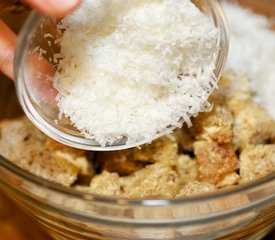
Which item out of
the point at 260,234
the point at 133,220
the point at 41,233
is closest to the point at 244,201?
the point at 133,220

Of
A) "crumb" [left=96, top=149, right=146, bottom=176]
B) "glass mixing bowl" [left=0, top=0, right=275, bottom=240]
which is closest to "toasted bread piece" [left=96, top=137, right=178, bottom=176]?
"crumb" [left=96, top=149, right=146, bottom=176]

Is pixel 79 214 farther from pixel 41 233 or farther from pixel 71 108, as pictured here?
pixel 41 233

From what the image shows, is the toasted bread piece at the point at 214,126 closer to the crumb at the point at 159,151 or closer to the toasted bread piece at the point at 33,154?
the crumb at the point at 159,151

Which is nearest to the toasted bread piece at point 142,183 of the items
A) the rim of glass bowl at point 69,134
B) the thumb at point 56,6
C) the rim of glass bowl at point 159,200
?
the rim of glass bowl at point 69,134

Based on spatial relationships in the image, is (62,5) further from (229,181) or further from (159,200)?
(229,181)

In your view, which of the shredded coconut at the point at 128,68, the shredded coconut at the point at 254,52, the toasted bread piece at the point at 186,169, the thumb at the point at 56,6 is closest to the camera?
the thumb at the point at 56,6
